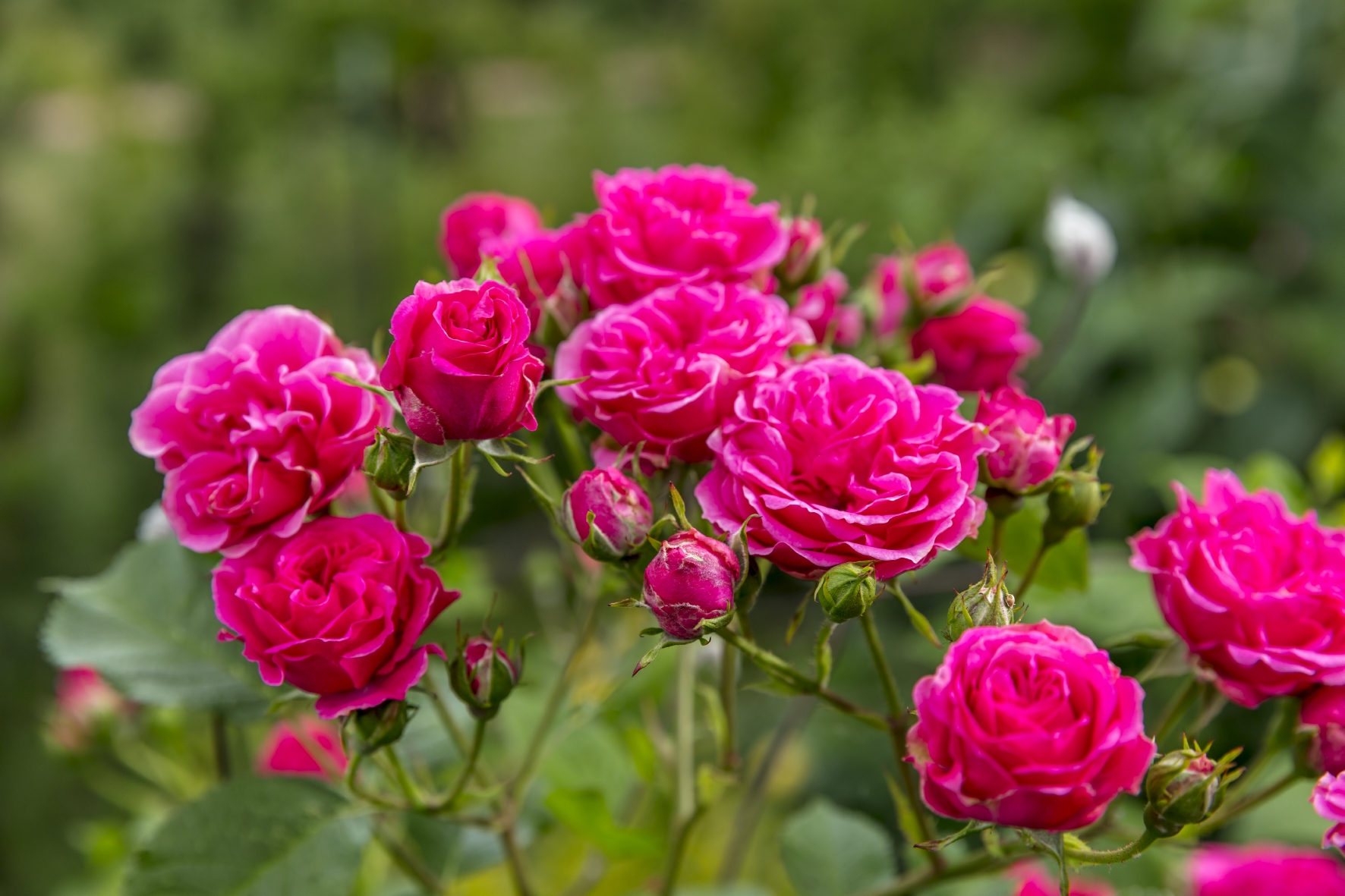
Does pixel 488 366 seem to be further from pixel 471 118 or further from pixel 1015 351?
pixel 471 118

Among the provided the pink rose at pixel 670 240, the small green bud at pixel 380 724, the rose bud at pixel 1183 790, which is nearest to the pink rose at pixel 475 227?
the pink rose at pixel 670 240

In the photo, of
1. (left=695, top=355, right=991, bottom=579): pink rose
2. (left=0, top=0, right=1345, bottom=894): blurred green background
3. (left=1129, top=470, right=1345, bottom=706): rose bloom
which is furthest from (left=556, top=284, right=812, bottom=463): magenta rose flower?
(left=0, top=0, right=1345, bottom=894): blurred green background

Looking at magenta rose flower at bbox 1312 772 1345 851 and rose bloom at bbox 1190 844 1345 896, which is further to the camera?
rose bloom at bbox 1190 844 1345 896

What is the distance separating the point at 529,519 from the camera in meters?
1.46

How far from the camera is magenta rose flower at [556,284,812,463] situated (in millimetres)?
271

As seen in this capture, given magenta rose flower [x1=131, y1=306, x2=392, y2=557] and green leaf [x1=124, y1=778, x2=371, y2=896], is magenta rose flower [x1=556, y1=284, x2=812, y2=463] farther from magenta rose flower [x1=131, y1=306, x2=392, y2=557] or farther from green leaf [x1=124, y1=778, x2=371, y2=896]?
green leaf [x1=124, y1=778, x2=371, y2=896]

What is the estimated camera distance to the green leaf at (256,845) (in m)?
0.32

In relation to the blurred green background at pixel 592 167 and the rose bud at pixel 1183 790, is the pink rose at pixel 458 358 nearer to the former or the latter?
the rose bud at pixel 1183 790

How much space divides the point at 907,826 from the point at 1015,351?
0.57 ft

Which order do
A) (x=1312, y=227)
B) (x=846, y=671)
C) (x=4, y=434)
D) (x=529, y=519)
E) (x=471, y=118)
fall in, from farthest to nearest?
(x=471, y=118) → (x=529, y=519) → (x=4, y=434) → (x=1312, y=227) → (x=846, y=671)

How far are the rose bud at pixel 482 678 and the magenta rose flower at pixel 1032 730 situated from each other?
120 millimetres

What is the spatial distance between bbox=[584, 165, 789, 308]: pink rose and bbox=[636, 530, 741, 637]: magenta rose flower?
101 mm

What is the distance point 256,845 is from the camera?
334 mm

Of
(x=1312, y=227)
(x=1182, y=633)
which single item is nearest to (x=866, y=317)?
(x=1182, y=633)
